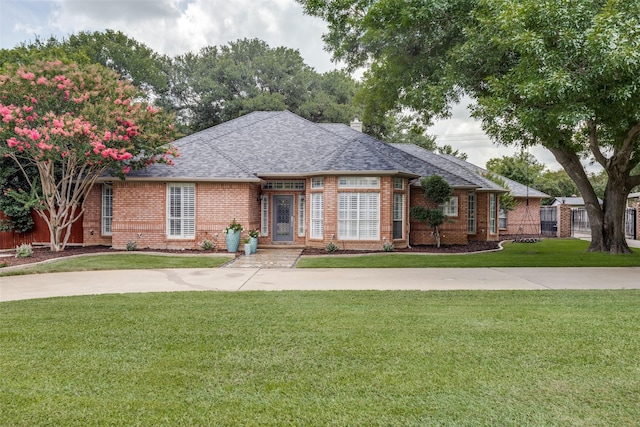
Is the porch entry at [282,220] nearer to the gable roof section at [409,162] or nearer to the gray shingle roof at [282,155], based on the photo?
the gray shingle roof at [282,155]

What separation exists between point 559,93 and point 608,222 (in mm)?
10824

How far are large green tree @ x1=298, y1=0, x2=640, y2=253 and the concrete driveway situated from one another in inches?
138

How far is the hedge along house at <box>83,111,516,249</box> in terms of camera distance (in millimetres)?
15914

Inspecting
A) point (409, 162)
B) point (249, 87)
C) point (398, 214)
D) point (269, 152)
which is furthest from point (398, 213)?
point (249, 87)

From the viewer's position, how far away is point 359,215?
16.0 metres

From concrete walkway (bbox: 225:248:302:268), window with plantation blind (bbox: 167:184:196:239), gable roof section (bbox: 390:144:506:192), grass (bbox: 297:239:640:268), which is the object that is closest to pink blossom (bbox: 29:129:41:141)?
window with plantation blind (bbox: 167:184:196:239)

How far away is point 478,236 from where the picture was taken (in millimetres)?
21906

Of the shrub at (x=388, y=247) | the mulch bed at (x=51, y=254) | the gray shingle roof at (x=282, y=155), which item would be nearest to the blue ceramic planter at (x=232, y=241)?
the mulch bed at (x=51, y=254)

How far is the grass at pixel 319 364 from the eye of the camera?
332cm

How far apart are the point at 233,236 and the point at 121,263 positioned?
13.5 feet

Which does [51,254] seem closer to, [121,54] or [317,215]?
[317,215]

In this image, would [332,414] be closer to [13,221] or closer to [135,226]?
[135,226]

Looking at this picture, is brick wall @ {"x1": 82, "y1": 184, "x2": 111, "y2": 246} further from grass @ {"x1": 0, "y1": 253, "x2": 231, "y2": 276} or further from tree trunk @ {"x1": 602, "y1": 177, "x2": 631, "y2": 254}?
tree trunk @ {"x1": 602, "y1": 177, "x2": 631, "y2": 254}

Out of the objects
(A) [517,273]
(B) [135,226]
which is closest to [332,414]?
(A) [517,273]
